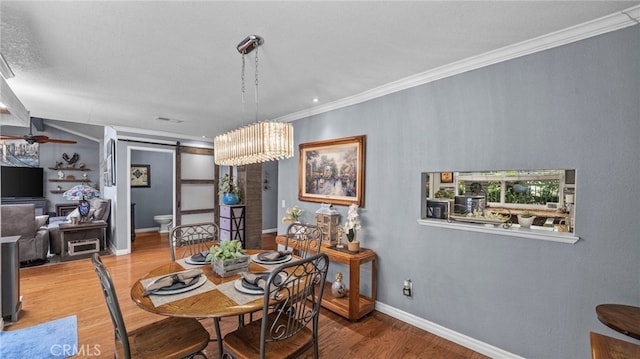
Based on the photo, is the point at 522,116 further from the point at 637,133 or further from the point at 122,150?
the point at 122,150

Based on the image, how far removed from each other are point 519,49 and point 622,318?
1.87m

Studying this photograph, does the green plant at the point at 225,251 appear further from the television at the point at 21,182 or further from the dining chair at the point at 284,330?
the television at the point at 21,182

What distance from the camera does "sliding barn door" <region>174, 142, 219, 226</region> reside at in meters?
5.95

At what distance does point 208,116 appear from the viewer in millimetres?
4285

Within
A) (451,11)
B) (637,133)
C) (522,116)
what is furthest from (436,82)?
(637,133)

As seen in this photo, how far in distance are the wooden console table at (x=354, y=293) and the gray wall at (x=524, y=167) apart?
14 cm

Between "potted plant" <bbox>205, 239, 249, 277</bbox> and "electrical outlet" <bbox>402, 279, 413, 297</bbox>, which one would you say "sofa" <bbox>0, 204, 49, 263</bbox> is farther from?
"electrical outlet" <bbox>402, 279, 413, 297</bbox>

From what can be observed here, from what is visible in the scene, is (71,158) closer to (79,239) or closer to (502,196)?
(79,239)

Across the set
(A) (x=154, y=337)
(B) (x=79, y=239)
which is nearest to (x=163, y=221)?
(B) (x=79, y=239)

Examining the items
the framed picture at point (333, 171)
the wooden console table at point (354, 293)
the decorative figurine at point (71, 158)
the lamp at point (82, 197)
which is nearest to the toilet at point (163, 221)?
the lamp at point (82, 197)

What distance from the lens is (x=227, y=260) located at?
1927mm

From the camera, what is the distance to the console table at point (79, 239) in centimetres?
473

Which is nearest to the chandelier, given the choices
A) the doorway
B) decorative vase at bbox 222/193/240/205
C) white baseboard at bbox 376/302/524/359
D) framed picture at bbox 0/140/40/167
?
white baseboard at bbox 376/302/524/359

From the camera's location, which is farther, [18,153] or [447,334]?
[18,153]
